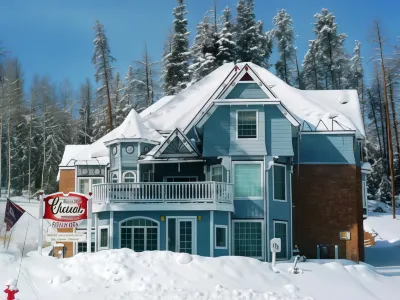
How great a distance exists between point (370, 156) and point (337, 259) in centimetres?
3565

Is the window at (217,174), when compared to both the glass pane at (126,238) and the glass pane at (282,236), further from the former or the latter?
the glass pane at (126,238)

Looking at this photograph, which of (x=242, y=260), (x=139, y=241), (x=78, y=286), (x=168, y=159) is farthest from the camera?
(x=168, y=159)

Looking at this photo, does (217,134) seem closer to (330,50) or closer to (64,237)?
(64,237)

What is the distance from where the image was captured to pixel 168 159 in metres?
31.9

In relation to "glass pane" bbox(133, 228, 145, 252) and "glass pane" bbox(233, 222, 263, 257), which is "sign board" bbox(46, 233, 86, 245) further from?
"glass pane" bbox(233, 222, 263, 257)

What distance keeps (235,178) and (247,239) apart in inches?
115

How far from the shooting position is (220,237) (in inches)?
1185

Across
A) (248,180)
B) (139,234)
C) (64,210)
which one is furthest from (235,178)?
(64,210)

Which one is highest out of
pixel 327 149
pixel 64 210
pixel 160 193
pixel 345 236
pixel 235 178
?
pixel 327 149

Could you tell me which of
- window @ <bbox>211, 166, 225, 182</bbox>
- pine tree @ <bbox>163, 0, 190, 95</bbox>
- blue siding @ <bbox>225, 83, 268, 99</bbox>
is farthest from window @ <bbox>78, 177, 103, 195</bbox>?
pine tree @ <bbox>163, 0, 190, 95</bbox>

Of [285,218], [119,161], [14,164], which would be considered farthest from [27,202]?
[285,218]

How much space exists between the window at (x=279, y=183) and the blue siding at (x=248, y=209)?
3.45 feet

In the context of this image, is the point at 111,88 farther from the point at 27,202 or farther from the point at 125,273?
the point at 125,273

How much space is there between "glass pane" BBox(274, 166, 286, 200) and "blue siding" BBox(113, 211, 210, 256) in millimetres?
3920
